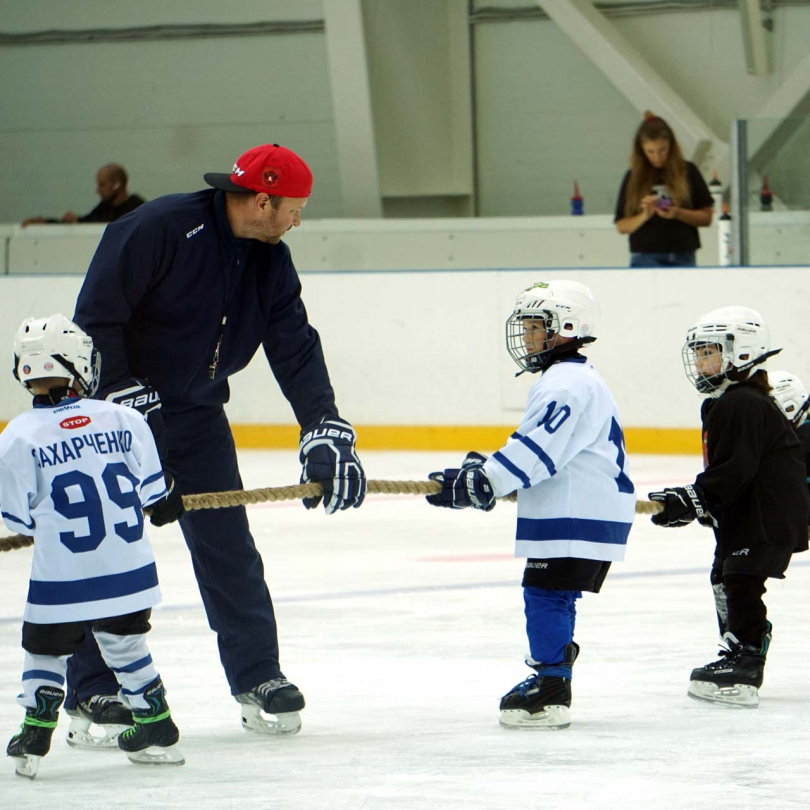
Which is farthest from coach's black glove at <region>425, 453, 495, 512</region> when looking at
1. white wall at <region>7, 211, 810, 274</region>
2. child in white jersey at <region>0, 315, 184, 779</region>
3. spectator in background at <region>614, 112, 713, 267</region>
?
white wall at <region>7, 211, 810, 274</region>

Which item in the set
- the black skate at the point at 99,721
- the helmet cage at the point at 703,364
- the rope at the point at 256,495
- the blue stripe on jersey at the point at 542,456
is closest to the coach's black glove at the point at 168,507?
the rope at the point at 256,495

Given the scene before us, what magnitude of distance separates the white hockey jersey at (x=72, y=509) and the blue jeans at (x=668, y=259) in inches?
260

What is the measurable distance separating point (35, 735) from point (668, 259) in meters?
6.78

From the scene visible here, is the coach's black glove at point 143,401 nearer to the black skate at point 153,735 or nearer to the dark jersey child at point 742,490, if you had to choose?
the black skate at point 153,735

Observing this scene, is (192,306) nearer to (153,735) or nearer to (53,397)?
(53,397)

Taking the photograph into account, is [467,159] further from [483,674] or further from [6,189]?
[483,674]

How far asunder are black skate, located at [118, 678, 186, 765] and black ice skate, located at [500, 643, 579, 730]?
0.75 metres

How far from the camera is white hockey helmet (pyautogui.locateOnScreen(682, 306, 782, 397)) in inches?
161

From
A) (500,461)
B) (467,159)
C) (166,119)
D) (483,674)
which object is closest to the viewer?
(500,461)

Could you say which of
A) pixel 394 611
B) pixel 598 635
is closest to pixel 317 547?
pixel 394 611

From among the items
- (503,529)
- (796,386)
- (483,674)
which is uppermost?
(796,386)

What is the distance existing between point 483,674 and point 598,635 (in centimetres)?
57

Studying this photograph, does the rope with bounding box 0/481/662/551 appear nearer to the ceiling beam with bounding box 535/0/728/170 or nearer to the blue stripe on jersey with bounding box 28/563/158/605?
the blue stripe on jersey with bounding box 28/563/158/605

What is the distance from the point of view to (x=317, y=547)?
6844mm
